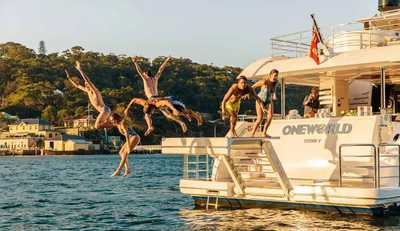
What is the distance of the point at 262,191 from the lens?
1969cm

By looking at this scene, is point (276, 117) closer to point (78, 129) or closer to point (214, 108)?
point (214, 108)

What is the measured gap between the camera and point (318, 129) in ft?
67.4

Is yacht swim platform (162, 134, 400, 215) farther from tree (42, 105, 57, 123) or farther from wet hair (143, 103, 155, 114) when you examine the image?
tree (42, 105, 57, 123)

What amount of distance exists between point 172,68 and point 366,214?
149 meters

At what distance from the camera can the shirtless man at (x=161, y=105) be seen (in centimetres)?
1746

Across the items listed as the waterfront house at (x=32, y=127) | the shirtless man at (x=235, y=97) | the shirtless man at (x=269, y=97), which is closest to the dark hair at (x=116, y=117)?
the shirtless man at (x=235, y=97)

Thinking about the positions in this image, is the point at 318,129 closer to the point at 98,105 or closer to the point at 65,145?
the point at 98,105

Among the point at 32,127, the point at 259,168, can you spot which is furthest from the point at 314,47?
the point at 32,127

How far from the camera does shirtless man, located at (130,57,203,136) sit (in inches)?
687

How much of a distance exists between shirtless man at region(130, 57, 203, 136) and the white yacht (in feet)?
5.98

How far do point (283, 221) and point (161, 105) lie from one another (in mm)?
4646

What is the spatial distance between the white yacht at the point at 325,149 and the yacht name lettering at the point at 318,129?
30 millimetres

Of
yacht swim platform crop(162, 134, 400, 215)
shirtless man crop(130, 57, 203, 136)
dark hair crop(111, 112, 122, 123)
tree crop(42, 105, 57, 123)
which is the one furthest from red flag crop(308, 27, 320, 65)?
tree crop(42, 105, 57, 123)

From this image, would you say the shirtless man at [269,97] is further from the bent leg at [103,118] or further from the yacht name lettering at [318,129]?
the bent leg at [103,118]
